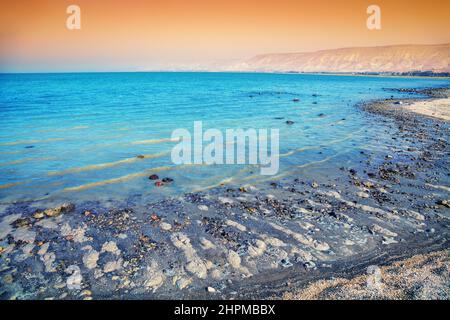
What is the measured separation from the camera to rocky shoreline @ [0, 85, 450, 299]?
19.3 feet

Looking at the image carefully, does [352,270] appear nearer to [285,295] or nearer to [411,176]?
[285,295]

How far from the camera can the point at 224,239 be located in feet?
24.4

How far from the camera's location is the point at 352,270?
624 centimetres

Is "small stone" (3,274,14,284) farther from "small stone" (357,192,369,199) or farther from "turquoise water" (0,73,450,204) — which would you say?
"small stone" (357,192,369,199)

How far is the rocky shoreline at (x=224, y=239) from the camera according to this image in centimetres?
589

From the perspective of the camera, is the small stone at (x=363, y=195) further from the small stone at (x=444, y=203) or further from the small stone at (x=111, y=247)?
the small stone at (x=111, y=247)

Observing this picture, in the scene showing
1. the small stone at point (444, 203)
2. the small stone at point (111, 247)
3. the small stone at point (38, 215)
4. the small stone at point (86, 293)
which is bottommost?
the small stone at point (86, 293)

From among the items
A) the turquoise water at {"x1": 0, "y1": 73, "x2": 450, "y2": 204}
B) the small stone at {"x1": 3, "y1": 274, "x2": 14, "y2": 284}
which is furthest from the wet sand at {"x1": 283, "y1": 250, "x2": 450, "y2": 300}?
the turquoise water at {"x1": 0, "y1": 73, "x2": 450, "y2": 204}

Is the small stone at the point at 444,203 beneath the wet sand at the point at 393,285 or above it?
above

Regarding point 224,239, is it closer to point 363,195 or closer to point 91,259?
point 91,259

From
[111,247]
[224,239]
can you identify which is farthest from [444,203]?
[111,247]

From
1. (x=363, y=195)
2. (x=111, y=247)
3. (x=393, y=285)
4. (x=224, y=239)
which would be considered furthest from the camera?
(x=363, y=195)

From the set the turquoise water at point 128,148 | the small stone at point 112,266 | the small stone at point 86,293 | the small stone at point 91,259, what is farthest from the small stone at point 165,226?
the small stone at point 86,293
